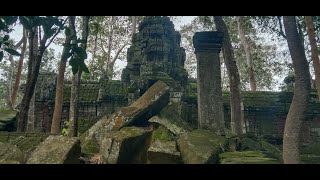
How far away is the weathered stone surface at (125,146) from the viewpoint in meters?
4.79

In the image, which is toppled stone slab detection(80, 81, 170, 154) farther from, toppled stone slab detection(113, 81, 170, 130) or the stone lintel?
the stone lintel

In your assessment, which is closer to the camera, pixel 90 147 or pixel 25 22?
pixel 25 22

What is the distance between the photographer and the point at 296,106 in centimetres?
476

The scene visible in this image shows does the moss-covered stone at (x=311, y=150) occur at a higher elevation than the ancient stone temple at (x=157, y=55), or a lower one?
lower

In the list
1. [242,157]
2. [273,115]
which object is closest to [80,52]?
[242,157]

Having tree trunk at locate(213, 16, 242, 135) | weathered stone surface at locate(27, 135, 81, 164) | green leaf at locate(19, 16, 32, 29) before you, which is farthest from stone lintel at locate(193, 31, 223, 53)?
green leaf at locate(19, 16, 32, 29)

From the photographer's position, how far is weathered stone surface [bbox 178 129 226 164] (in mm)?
4648

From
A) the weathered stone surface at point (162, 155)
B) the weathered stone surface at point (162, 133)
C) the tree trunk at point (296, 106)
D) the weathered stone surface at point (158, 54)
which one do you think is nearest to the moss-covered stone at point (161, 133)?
the weathered stone surface at point (162, 133)

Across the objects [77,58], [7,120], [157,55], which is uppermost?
[157,55]

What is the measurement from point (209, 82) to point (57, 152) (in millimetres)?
3482

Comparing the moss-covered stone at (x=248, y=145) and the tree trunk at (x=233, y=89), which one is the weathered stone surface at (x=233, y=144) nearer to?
the moss-covered stone at (x=248, y=145)

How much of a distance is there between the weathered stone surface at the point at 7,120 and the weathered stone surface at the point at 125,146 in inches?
158

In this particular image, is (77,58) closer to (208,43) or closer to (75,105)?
(208,43)

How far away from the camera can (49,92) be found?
16.4 meters
